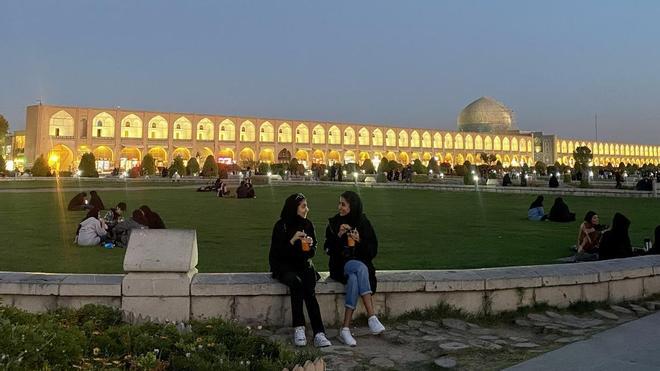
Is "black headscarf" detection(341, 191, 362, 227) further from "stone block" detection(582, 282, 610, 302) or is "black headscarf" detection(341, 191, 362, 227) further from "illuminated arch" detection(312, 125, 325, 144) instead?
"illuminated arch" detection(312, 125, 325, 144)

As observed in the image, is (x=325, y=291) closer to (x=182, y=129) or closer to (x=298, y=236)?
(x=298, y=236)

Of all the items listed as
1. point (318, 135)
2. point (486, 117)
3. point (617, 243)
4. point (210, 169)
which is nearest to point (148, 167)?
point (210, 169)

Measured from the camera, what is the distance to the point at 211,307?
387 cm

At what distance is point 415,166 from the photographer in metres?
48.2

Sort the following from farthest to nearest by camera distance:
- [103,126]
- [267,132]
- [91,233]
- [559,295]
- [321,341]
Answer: [267,132]
[103,126]
[91,233]
[559,295]
[321,341]

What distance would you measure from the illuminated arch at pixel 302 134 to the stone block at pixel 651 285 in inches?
2434

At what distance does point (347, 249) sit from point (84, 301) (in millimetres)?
1850

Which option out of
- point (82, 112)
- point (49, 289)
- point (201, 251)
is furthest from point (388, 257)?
point (82, 112)

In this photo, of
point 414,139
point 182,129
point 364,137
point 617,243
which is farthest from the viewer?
point 414,139

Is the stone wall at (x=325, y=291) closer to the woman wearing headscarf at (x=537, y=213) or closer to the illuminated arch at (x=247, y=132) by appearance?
the woman wearing headscarf at (x=537, y=213)

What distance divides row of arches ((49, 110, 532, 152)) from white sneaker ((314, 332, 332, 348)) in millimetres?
54655

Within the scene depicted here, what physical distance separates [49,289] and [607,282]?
167 inches

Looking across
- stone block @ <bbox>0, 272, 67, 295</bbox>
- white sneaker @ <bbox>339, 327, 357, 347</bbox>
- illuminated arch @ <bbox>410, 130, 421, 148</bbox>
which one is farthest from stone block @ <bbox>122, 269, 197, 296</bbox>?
illuminated arch @ <bbox>410, 130, 421, 148</bbox>

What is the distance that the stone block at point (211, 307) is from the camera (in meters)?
3.84
